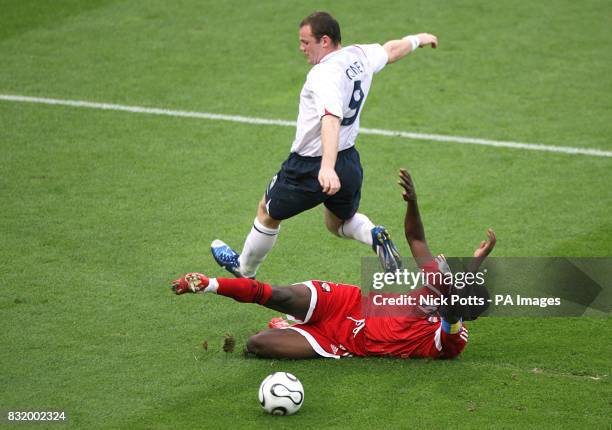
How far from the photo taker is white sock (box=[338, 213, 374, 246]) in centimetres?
716

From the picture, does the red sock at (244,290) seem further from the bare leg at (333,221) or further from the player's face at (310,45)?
the player's face at (310,45)

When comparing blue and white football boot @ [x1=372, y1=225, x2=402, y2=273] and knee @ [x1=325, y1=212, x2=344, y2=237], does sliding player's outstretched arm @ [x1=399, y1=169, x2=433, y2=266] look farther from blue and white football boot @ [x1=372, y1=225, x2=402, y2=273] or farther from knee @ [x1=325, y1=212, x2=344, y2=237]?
knee @ [x1=325, y1=212, x2=344, y2=237]

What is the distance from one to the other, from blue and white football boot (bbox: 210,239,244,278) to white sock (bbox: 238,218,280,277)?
0.28 feet

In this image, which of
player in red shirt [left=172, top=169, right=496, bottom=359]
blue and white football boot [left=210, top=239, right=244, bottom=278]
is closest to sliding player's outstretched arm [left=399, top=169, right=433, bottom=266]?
player in red shirt [left=172, top=169, right=496, bottom=359]

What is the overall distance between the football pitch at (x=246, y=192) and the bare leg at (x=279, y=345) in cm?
7

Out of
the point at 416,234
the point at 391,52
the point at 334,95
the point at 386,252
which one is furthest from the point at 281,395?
the point at 391,52

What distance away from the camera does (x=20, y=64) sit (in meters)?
11.8

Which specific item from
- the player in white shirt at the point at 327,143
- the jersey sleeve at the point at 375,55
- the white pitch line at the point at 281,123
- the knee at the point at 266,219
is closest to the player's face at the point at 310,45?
the player in white shirt at the point at 327,143

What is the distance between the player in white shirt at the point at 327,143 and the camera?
669cm

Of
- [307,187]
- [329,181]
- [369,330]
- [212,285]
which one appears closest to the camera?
[329,181]

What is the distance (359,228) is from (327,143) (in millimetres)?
963

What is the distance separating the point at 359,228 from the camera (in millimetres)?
7211

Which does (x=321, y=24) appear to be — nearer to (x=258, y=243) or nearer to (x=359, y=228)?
(x=359, y=228)

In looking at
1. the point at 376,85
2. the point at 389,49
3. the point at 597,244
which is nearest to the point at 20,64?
the point at 376,85
